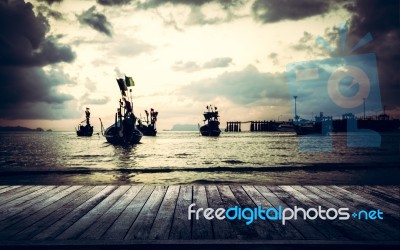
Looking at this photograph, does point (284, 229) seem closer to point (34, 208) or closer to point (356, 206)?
point (356, 206)

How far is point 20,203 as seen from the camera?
16.6ft

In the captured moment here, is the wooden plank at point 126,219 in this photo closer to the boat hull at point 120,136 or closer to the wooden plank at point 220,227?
the wooden plank at point 220,227

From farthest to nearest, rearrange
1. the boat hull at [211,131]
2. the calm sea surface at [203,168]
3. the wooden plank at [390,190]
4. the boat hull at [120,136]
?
1. the boat hull at [211,131]
2. the boat hull at [120,136]
3. the calm sea surface at [203,168]
4. the wooden plank at [390,190]

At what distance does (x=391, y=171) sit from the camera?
15.1 metres

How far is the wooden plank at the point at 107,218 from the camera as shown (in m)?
3.38

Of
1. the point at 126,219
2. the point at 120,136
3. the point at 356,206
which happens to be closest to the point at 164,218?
the point at 126,219

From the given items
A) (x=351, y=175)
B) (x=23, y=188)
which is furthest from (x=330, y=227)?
(x=351, y=175)

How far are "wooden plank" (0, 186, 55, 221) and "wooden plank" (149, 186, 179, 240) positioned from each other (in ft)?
6.84

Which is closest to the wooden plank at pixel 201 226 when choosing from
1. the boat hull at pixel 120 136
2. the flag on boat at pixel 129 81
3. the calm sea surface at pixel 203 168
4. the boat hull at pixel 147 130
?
the calm sea surface at pixel 203 168

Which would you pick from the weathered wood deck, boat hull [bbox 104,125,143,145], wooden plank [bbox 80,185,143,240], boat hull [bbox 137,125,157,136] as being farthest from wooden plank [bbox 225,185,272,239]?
boat hull [bbox 137,125,157,136]

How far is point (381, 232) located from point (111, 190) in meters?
4.68

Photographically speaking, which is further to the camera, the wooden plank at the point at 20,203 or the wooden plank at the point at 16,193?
the wooden plank at the point at 16,193

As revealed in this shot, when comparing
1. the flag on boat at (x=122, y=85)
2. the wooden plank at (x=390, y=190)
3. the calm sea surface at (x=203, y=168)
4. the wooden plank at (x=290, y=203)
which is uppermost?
the flag on boat at (x=122, y=85)

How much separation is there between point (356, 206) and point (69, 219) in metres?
4.12
